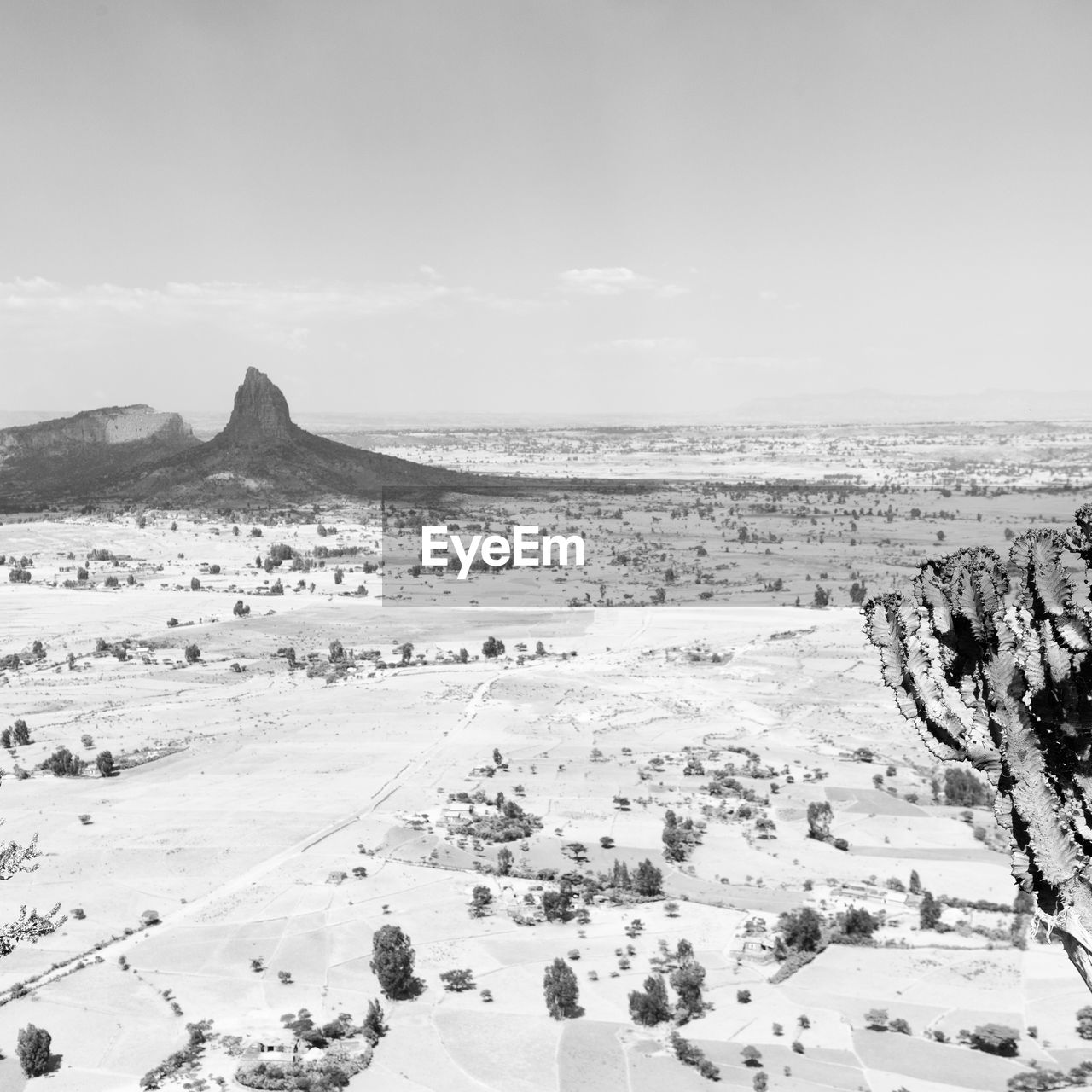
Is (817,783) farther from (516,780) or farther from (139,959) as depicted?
(139,959)

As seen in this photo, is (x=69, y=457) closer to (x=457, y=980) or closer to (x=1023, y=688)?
(x=457, y=980)

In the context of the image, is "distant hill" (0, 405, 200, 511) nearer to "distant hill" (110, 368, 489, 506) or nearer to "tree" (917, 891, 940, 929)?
"distant hill" (110, 368, 489, 506)

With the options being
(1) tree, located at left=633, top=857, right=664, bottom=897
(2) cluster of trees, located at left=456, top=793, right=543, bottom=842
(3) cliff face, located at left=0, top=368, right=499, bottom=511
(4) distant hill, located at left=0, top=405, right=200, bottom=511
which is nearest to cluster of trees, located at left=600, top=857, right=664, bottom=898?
(1) tree, located at left=633, top=857, right=664, bottom=897

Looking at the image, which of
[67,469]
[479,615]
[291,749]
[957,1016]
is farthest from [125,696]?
[67,469]

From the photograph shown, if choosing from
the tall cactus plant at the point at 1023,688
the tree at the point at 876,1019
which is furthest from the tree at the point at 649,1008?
the tall cactus plant at the point at 1023,688

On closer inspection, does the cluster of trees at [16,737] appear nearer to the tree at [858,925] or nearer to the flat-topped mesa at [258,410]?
the tree at [858,925]

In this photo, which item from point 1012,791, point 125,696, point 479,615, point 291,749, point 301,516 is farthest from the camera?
point 301,516

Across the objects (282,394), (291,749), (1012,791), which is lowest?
(291,749)
